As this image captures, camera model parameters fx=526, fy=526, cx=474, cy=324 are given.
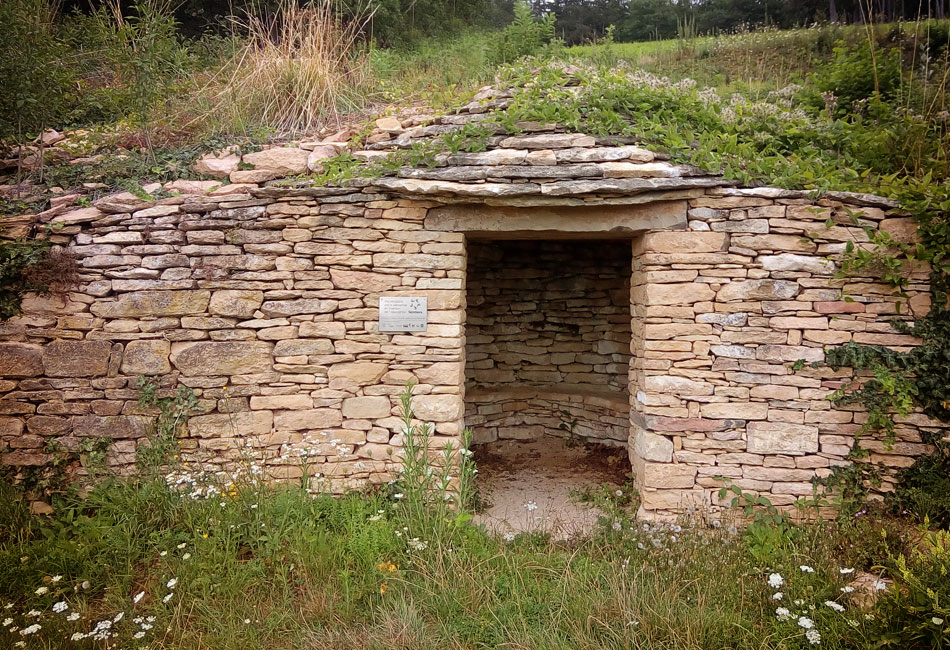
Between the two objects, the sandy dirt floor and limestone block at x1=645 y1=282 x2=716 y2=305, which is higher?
limestone block at x1=645 y1=282 x2=716 y2=305

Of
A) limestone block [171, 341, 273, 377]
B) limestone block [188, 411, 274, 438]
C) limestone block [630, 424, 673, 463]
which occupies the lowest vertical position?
limestone block [630, 424, 673, 463]

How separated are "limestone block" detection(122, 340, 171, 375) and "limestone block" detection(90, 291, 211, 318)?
231 mm

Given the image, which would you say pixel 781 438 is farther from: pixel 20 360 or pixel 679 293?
pixel 20 360

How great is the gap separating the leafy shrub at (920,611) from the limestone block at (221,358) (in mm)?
4002

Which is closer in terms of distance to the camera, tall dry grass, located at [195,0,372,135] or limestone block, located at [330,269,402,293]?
limestone block, located at [330,269,402,293]

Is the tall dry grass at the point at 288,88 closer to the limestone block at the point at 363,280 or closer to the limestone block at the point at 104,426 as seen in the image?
the limestone block at the point at 363,280

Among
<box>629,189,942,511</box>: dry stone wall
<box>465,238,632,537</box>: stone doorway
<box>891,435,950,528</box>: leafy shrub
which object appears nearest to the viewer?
<box>891,435,950,528</box>: leafy shrub

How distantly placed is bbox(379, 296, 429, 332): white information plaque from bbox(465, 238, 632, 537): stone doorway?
2306 mm

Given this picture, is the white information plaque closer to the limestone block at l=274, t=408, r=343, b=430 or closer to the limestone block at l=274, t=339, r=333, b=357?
the limestone block at l=274, t=339, r=333, b=357

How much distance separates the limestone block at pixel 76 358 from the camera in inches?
157

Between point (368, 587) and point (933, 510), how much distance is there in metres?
3.86

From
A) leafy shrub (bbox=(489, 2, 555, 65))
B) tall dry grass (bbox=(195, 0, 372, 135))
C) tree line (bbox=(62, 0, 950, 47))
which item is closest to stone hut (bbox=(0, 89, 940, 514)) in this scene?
tall dry grass (bbox=(195, 0, 372, 135))

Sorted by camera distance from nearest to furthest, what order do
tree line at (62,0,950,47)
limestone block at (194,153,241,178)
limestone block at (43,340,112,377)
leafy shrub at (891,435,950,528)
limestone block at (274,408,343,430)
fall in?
1. leafy shrub at (891,435,950,528)
2. limestone block at (43,340,112,377)
3. limestone block at (274,408,343,430)
4. limestone block at (194,153,241,178)
5. tree line at (62,0,950,47)

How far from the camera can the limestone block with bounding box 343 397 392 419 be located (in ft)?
13.5
